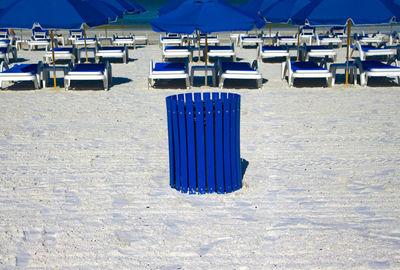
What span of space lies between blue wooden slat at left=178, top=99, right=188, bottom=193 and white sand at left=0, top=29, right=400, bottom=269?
16 cm

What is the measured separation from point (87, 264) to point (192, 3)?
6700 mm

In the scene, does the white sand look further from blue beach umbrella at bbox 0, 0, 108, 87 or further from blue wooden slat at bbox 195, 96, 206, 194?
blue beach umbrella at bbox 0, 0, 108, 87

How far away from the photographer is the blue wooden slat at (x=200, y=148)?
4.42 m

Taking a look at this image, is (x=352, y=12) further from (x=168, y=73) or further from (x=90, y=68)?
(x=90, y=68)

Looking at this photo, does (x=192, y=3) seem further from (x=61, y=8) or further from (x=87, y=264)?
(x=87, y=264)

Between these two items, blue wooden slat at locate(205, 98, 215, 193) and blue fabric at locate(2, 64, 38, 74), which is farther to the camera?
blue fabric at locate(2, 64, 38, 74)

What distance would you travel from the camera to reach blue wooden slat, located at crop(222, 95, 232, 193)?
14.6 feet

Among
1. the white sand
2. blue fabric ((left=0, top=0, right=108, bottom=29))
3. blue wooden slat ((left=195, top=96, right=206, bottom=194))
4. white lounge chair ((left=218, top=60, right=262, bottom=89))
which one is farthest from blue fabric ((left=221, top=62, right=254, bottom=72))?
blue wooden slat ((left=195, top=96, right=206, bottom=194))

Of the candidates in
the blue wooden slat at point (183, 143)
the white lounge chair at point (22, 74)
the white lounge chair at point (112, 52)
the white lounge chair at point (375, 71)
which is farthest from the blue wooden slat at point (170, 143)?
the white lounge chair at point (112, 52)

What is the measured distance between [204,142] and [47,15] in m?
5.95

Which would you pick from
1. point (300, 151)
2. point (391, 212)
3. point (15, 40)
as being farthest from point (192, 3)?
point (15, 40)

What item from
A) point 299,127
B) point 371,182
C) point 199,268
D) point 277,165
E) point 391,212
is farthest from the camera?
point 299,127

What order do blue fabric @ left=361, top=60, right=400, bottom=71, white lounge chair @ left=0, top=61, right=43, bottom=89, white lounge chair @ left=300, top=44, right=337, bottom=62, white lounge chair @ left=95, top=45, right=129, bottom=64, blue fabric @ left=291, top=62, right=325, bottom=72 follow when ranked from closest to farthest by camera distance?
white lounge chair @ left=0, top=61, right=43, bottom=89
blue fabric @ left=361, top=60, right=400, bottom=71
blue fabric @ left=291, top=62, right=325, bottom=72
white lounge chair @ left=95, top=45, right=129, bottom=64
white lounge chair @ left=300, top=44, right=337, bottom=62

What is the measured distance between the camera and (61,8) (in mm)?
9211
